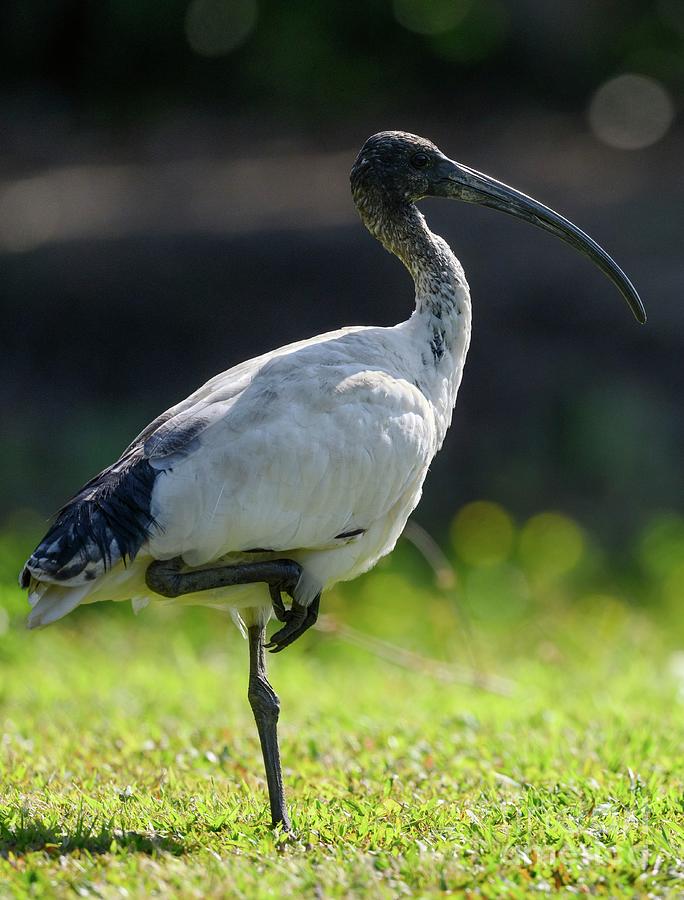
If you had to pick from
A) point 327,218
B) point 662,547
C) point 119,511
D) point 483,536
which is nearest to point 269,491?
point 119,511

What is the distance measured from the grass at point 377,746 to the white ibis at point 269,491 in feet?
1.69

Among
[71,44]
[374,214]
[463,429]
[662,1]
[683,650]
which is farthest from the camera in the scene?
[71,44]

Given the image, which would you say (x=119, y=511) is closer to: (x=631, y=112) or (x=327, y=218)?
(x=327, y=218)

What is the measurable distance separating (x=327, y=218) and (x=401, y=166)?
7.37m

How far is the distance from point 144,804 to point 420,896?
1.30m

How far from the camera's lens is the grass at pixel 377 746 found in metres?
3.90

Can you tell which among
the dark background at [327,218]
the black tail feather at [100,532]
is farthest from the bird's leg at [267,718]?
the dark background at [327,218]

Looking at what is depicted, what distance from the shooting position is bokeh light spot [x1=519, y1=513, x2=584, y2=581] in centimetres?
867

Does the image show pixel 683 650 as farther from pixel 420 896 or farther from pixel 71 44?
pixel 71 44

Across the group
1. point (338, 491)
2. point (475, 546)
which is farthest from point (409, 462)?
point (475, 546)

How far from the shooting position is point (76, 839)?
4.12 m

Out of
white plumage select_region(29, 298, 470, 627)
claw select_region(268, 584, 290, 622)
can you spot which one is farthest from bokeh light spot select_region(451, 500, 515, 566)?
claw select_region(268, 584, 290, 622)

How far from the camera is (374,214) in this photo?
5203 millimetres

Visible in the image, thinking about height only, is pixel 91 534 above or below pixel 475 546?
above
